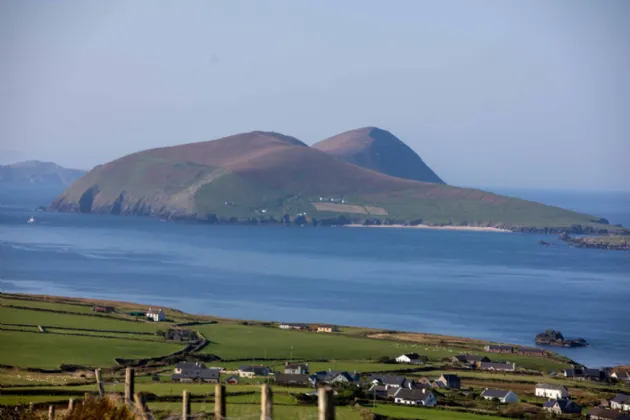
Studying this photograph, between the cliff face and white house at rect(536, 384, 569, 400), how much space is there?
142 meters

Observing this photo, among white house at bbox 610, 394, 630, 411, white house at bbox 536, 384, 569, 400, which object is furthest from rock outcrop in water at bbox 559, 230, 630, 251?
white house at bbox 610, 394, 630, 411

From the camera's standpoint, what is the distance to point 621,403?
2069 cm

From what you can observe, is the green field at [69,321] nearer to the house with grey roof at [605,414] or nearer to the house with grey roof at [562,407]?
the house with grey roof at [562,407]

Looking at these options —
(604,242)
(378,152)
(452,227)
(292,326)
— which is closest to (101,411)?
(292,326)

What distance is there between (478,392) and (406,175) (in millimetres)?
151360

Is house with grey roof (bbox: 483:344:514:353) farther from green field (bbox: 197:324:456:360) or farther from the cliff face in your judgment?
the cliff face

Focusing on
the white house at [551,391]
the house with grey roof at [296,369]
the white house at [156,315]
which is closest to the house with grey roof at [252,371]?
the house with grey roof at [296,369]

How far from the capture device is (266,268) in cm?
6194

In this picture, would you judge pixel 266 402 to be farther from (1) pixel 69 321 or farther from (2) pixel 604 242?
(2) pixel 604 242

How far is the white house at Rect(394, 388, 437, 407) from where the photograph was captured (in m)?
19.3

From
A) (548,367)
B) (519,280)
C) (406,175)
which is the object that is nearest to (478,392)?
(548,367)

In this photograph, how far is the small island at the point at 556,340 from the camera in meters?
34.2

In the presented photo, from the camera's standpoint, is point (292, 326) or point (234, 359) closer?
point (234, 359)

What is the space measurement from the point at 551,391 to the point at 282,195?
327 feet
